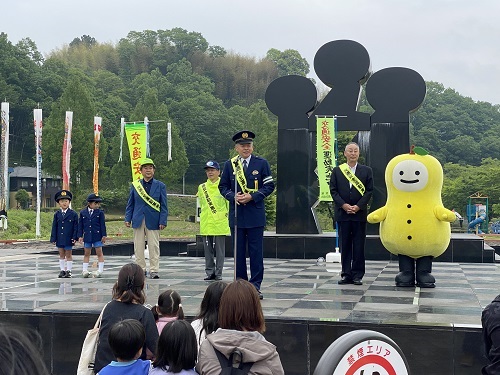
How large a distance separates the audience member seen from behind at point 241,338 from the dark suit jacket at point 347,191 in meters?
4.82

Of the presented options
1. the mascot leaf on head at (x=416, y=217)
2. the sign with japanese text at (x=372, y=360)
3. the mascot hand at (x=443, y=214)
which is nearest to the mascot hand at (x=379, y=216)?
the mascot leaf on head at (x=416, y=217)

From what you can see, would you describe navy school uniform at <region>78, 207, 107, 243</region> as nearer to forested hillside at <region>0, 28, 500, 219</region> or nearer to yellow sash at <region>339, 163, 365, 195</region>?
yellow sash at <region>339, 163, 365, 195</region>

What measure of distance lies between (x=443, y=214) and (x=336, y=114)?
576cm

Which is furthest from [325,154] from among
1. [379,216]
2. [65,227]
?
[65,227]

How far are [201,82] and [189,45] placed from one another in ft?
56.7

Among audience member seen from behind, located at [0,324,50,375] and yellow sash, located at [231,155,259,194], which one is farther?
yellow sash, located at [231,155,259,194]

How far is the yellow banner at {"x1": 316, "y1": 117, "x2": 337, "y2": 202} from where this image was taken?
12109 mm

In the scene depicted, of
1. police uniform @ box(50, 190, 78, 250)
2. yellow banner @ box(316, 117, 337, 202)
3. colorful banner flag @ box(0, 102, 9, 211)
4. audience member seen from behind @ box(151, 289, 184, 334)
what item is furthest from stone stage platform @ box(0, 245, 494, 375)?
colorful banner flag @ box(0, 102, 9, 211)

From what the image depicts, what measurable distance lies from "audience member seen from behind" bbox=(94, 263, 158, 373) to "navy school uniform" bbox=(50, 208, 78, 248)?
5.28 meters

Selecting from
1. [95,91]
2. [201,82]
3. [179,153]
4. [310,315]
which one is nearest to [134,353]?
[310,315]

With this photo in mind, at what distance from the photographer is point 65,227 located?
8.88m

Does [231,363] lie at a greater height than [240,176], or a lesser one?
lesser

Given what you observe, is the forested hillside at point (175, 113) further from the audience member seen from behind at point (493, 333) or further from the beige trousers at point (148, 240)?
the audience member seen from behind at point (493, 333)

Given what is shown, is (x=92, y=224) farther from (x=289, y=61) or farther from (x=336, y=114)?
(x=289, y=61)
